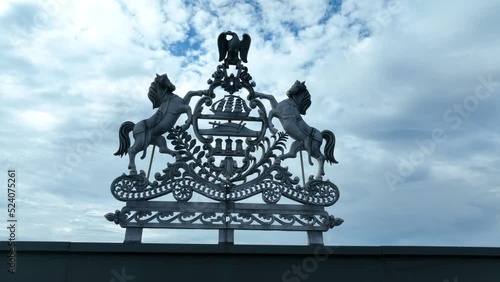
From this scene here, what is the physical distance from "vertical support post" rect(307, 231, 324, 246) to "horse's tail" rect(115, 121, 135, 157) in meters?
2.62

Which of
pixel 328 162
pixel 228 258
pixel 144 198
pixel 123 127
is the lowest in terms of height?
pixel 228 258

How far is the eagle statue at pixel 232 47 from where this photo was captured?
235 inches

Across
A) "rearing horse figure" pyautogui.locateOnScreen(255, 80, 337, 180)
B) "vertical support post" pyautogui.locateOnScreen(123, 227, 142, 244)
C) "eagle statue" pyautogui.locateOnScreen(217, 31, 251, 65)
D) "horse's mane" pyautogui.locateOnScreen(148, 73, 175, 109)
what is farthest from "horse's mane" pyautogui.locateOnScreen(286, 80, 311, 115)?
"vertical support post" pyautogui.locateOnScreen(123, 227, 142, 244)

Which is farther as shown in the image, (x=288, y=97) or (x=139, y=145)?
(x=288, y=97)

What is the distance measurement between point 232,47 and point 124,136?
1953 mm

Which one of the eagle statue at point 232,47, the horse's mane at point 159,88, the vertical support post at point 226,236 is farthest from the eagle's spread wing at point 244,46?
the vertical support post at point 226,236

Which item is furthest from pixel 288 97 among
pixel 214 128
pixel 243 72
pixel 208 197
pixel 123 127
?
pixel 123 127

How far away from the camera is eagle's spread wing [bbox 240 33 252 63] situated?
600 centimetres

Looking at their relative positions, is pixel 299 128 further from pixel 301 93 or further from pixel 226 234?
pixel 226 234

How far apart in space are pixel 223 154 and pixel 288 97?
4.16 ft

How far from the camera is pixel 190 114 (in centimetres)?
559

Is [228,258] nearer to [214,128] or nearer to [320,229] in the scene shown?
[320,229]

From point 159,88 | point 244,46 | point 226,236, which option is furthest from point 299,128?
point 159,88

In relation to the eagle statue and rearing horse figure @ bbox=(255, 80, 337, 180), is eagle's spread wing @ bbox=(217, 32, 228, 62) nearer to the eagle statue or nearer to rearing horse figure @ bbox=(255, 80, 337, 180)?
the eagle statue
